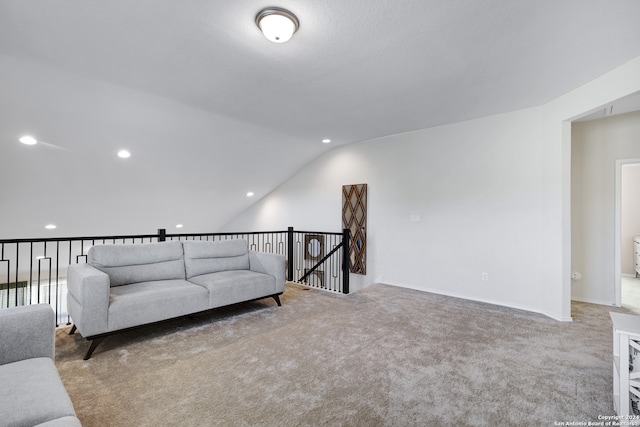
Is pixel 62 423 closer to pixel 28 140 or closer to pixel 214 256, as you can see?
pixel 214 256

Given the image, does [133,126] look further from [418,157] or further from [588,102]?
[588,102]

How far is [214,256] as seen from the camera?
372 cm

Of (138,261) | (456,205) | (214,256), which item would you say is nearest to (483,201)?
(456,205)

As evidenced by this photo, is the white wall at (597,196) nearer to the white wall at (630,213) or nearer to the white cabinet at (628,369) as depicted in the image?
the white wall at (630,213)

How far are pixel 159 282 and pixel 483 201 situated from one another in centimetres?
409

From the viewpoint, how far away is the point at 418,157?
4715 millimetres

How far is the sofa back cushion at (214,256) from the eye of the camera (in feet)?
11.6

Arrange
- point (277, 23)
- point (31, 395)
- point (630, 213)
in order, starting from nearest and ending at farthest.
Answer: point (31, 395) < point (277, 23) < point (630, 213)

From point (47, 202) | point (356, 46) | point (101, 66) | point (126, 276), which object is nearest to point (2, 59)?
point (101, 66)

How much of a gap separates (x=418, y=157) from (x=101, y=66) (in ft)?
13.4

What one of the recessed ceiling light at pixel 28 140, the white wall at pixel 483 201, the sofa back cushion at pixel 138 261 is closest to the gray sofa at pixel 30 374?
the sofa back cushion at pixel 138 261

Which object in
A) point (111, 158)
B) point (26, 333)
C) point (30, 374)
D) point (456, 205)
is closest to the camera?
point (30, 374)

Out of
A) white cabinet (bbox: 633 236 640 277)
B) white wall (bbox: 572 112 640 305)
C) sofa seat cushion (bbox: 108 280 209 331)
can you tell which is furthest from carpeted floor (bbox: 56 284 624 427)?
white cabinet (bbox: 633 236 640 277)

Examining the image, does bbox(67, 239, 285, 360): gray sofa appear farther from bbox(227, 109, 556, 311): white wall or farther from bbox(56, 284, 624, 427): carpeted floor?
bbox(227, 109, 556, 311): white wall
